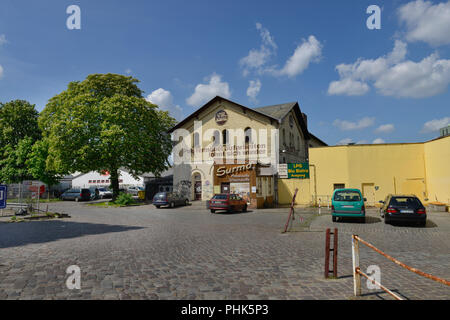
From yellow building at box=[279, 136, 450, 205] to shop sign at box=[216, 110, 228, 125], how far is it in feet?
34.9

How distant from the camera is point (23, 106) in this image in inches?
1652

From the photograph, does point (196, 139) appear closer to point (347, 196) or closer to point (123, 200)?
point (123, 200)

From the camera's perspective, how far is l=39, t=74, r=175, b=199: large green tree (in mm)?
28656

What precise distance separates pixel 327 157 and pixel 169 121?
2337cm

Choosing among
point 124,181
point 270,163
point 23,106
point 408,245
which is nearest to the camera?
point 408,245

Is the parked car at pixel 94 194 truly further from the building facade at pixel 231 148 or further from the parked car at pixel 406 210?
the parked car at pixel 406 210

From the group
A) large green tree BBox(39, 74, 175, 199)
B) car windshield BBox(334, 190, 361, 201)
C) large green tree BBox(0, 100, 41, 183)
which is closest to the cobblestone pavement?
car windshield BBox(334, 190, 361, 201)

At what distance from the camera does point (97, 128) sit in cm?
2959

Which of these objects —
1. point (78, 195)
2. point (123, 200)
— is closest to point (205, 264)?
point (123, 200)

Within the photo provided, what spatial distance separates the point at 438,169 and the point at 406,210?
10.9 meters

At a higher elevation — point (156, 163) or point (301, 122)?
point (301, 122)

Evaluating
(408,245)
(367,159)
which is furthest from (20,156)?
(408,245)
